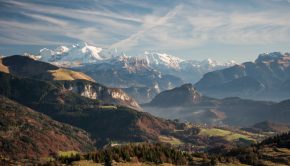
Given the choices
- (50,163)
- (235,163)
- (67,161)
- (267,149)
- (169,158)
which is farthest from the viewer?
(267,149)

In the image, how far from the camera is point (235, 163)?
161250 mm

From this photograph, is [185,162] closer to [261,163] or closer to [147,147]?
[147,147]

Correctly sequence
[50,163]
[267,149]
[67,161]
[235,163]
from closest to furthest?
[50,163], [67,161], [235,163], [267,149]

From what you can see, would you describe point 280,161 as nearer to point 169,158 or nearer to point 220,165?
point 220,165

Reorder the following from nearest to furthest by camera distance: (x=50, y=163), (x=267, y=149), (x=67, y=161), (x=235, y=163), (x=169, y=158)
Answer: (x=50, y=163)
(x=67, y=161)
(x=169, y=158)
(x=235, y=163)
(x=267, y=149)

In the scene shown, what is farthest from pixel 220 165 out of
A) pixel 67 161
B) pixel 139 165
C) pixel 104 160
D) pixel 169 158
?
pixel 67 161

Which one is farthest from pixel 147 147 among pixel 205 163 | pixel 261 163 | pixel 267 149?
pixel 267 149

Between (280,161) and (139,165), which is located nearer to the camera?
(139,165)

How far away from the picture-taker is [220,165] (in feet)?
498

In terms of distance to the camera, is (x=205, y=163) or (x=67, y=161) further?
(x=205, y=163)

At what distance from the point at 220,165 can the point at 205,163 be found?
16.8 feet

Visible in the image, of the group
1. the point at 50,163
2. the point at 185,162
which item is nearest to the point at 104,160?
the point at 50,163

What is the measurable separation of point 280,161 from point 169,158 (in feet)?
154

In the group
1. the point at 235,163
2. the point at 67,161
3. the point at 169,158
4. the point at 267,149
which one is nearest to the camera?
the point at 67,161
